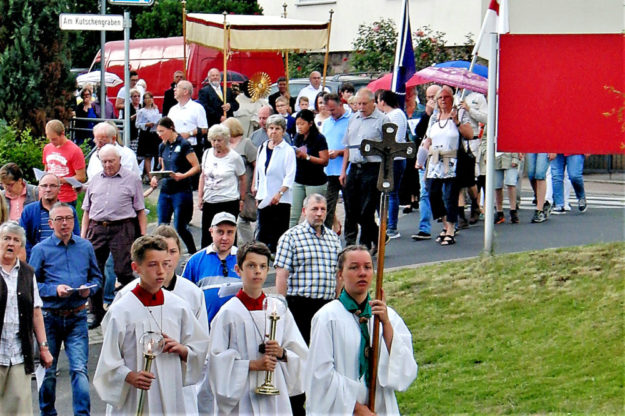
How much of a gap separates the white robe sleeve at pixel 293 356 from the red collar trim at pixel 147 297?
89 centimetres

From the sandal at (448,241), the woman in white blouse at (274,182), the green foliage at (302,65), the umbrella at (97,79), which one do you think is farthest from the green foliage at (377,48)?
the woman in white blouse at (274,182)

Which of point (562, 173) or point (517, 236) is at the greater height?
point (562, 173)

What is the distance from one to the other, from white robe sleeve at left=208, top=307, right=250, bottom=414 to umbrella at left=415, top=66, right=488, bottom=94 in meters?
10.3

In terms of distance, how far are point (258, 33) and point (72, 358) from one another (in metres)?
13.1

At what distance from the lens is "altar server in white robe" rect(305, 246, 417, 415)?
23.5 ft

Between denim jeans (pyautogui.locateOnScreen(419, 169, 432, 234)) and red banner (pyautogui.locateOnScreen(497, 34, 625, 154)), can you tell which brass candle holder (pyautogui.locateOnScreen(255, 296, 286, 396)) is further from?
denim jeans (pyautogui.locateOnScreen(419, 169, 432, 234))

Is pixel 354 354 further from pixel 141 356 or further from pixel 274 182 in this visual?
pixel 274 182

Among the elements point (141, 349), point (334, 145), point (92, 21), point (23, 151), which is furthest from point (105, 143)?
point (141, 349)

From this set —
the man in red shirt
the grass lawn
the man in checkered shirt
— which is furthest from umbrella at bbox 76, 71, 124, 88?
the man in checkered shirt

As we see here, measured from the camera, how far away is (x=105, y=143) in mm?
13797

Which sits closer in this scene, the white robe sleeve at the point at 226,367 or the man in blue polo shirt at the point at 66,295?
Answer: the white robe sleeve at the point at 226,367

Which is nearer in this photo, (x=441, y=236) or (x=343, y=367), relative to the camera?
(x=343, y=367)

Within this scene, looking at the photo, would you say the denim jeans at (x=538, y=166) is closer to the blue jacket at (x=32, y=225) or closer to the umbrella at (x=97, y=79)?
the blue jacket at (x=32, y=225)

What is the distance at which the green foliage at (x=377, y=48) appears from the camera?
29.5 m
